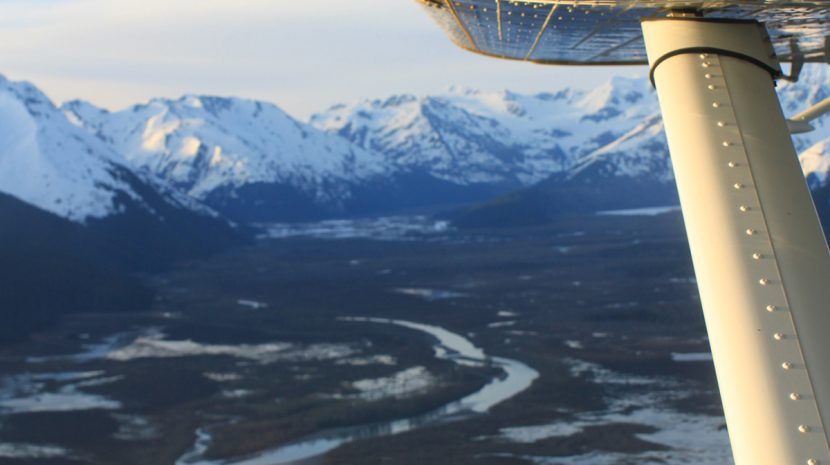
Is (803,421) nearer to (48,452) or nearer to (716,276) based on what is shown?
(716,276)

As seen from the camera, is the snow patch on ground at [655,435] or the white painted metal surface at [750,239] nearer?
the white painted metal surface at [750,239]

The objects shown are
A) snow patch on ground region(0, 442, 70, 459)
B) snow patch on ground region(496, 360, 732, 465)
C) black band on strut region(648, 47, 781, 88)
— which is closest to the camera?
black band on strut region(648, 47, 781, 88)

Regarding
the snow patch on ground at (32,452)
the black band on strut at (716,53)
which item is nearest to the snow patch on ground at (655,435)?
the snow patch on ground at (32,452)

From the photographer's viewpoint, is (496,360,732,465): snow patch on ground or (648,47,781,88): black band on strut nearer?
(648,47,781,88): black band on strut

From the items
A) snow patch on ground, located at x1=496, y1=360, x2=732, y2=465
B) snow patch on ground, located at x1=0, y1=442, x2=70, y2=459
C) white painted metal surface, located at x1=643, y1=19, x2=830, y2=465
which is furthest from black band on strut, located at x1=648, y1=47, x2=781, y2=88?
snow patch on ground, located at x1=0, y1=442, x2=70, y2=459

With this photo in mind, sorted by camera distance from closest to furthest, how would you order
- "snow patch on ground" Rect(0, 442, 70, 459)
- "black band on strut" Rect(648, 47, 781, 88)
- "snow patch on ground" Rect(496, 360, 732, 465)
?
"black band on strut" Rect(648, 47, 781, 88)
"snow patch on ground" Rect(496, 360, 732, 465)
"snow patch on ground" Rect(0, 442, 70, 459)

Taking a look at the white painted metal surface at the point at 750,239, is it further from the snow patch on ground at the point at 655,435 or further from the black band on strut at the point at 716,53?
the snow patch on ground at the point at 655,435

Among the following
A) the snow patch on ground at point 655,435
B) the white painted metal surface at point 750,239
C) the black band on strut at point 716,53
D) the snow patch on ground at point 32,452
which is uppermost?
the black band on strut at point 716,53

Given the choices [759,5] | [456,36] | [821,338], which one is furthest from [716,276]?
[456,36]

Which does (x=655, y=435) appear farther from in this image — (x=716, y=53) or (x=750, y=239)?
(x=750, y=239)

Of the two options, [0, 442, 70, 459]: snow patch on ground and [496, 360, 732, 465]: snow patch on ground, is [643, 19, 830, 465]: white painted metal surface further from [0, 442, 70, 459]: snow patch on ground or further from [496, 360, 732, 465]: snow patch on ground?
[0, 442, 70, 459]: snow patch on ground
